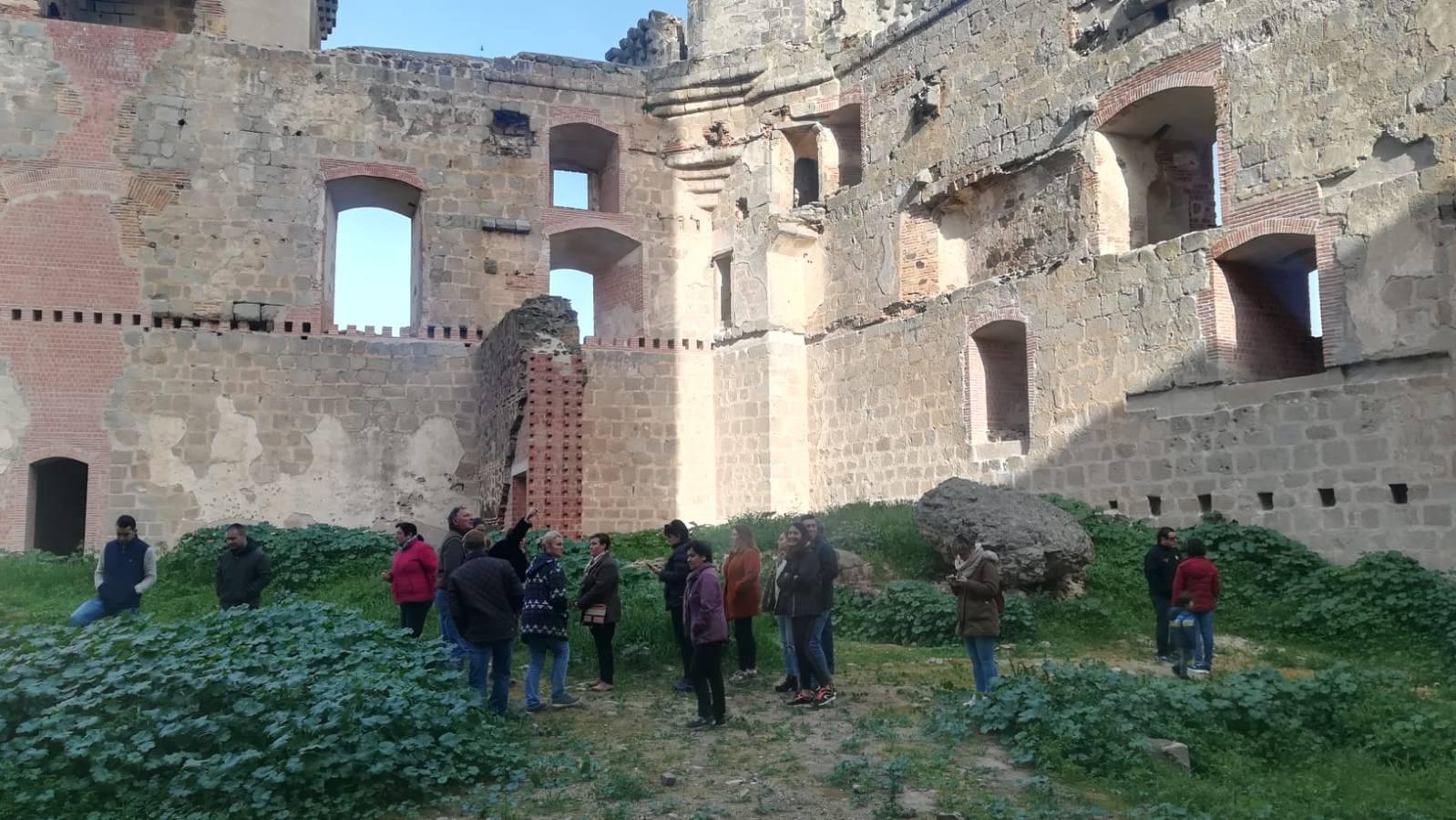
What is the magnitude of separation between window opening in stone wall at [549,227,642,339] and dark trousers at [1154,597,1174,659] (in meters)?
11.7

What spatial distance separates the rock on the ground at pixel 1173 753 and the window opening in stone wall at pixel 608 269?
14.5 meters

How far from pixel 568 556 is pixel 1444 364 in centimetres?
851

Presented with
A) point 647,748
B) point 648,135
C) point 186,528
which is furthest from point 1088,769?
point 648,135

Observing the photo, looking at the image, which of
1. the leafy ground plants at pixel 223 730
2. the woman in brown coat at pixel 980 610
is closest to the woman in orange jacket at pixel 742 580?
the woman in brown coat at pixel 980 610

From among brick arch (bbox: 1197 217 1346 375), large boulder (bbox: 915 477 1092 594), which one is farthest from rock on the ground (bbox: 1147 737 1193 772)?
brick arch (bbox: 1197 217 1346 375)

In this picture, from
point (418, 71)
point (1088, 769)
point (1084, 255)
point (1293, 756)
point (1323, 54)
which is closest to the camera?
point (1088, 769)

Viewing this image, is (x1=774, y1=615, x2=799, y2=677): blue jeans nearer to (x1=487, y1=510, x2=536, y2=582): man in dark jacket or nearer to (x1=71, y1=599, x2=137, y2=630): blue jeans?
(x1=487, y1=510, x2=536, y2=582): man in dark jacket

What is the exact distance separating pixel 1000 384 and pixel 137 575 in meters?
11.0

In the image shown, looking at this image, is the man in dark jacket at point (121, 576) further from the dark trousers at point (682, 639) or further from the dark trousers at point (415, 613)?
the dark trousers at point (682, 639)

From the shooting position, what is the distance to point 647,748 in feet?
23.6

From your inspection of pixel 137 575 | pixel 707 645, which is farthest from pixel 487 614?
pixel 137 575

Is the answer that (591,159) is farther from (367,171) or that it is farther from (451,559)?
(451,559)

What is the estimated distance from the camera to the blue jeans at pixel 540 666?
27.1ft

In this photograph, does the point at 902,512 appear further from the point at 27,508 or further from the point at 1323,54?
the point at 27,508
